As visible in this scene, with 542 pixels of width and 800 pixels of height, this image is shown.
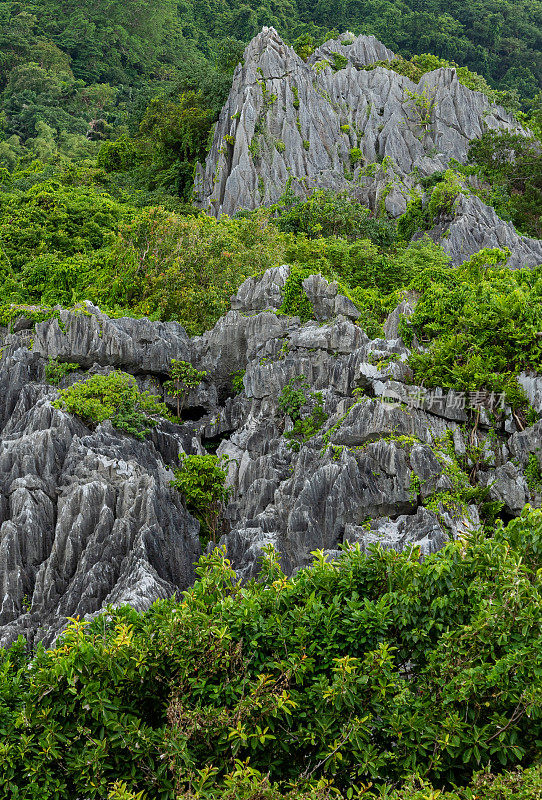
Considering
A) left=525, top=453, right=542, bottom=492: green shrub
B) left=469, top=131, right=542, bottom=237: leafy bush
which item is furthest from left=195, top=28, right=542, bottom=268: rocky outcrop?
left=525, top=453, right=542, bottom=492: green shrub

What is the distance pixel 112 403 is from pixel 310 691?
11493mm

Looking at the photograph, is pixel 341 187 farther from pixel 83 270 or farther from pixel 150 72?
pixel 150 72

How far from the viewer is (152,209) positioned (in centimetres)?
2559

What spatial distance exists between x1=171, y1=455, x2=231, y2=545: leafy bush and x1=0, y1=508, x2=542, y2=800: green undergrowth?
8.47 metres

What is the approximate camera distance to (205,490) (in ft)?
55.0

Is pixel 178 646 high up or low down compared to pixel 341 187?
down

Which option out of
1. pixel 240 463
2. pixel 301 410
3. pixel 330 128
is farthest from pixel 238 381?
pixel 330 128

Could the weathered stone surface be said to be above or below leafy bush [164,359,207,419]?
above

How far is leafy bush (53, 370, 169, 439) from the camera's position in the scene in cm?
1670

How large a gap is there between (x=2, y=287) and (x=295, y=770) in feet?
77.2

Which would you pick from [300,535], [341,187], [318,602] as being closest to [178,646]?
[318,602]

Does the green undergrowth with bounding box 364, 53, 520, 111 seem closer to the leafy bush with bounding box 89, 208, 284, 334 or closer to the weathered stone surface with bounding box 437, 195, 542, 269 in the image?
the weathered stone surface with bounding box 437, 195, 542, 269

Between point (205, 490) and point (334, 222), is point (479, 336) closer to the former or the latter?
point (205, 490)

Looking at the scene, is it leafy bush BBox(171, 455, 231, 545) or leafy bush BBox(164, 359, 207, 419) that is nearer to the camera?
leafy bush BBox(171, 455, 231, 545)
